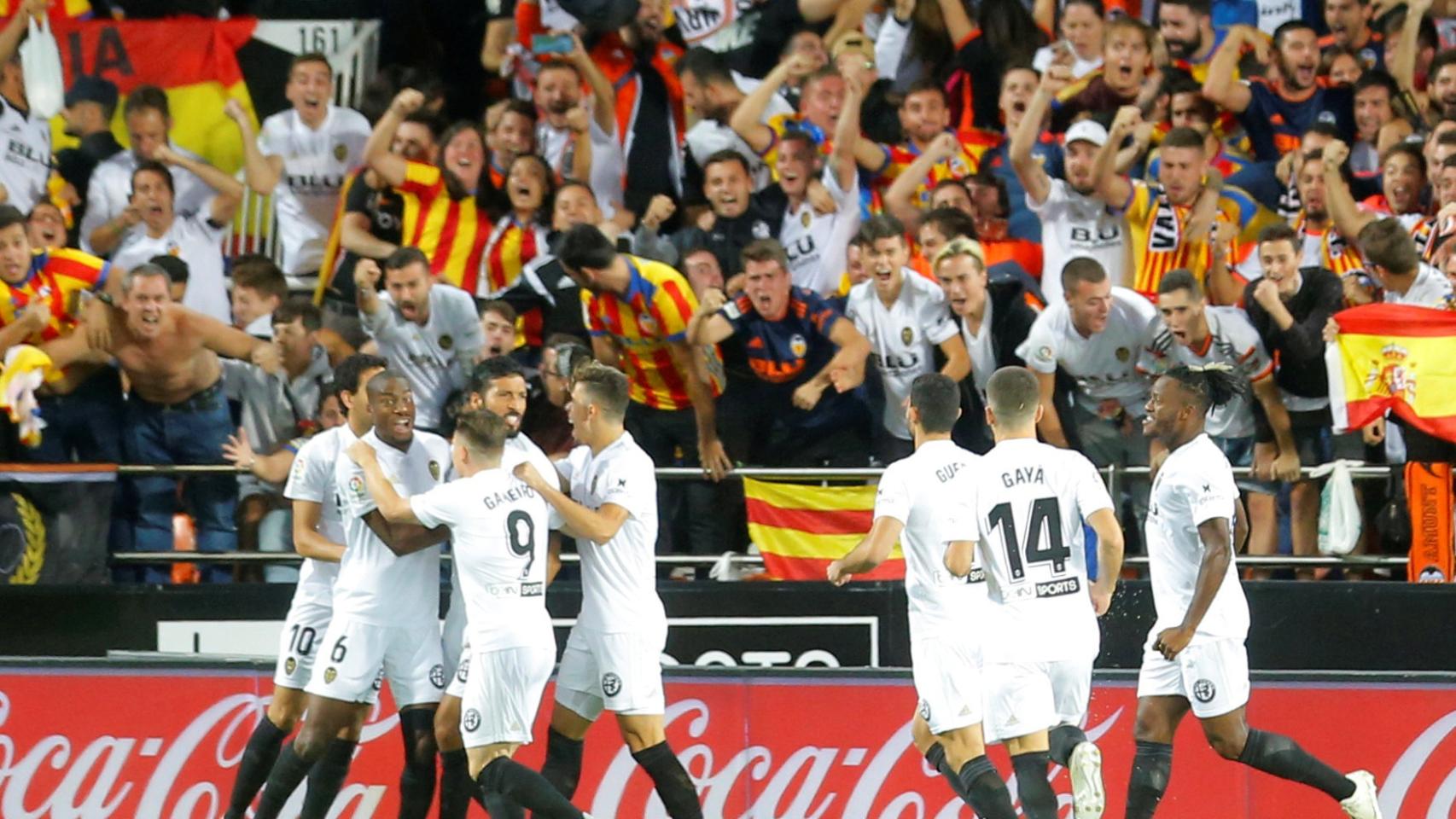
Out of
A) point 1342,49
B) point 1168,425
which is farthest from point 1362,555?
point 1342,49

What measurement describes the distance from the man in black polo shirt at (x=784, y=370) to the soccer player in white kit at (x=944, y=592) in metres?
2.22

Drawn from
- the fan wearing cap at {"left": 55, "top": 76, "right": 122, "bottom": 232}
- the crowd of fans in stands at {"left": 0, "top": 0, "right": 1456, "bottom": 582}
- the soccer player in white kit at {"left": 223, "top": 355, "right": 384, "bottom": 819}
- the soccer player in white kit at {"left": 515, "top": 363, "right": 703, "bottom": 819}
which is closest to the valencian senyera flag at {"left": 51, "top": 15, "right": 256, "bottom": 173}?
the crowd of fans in stands at {"left": 0, "top": 0, "right": 1456, "bottom": 582}

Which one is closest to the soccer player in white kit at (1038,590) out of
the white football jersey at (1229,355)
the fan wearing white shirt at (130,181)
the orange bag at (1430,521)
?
the white football jersey at (1229,355)

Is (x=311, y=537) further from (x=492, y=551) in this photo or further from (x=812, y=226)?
(x=812, y=226)

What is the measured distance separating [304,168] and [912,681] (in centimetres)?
585

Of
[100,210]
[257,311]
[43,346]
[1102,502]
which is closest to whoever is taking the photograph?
[1102,502]

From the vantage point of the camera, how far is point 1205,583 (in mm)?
8234

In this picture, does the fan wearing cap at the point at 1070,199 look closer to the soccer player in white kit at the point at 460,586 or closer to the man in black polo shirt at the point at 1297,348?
the man in black polo shirt at the point at 1297,348

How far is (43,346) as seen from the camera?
439 inches

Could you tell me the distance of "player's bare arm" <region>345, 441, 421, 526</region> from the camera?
8.41 m

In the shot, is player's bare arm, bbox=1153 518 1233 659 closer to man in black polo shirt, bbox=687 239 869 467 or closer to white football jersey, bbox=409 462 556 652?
white football jersey, bbox=409 462 556 652

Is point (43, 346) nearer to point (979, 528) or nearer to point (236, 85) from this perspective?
point (236, 85)

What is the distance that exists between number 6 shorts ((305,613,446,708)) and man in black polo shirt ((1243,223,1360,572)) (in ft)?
13.2

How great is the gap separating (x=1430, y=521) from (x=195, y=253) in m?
7.13
